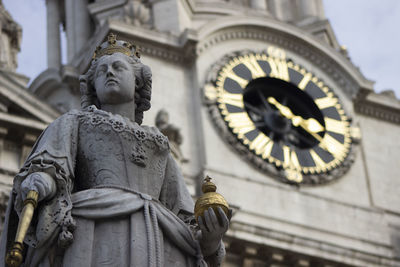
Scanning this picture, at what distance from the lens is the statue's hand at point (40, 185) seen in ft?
19.7

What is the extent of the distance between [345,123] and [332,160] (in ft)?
4.03

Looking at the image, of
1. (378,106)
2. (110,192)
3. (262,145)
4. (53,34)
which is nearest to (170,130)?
(262,145)

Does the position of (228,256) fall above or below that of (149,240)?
above

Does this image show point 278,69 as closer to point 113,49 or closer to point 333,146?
point 333,146

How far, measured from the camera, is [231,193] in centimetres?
2183

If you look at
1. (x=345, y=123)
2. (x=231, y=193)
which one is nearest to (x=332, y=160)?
(x=345, y=123)

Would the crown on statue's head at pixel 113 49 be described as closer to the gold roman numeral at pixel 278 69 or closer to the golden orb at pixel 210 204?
the golden orb at pixel 210 204

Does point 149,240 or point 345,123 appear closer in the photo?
point 149,240

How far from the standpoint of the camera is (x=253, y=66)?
949 inches

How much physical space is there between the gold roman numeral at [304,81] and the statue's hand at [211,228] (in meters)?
18.3

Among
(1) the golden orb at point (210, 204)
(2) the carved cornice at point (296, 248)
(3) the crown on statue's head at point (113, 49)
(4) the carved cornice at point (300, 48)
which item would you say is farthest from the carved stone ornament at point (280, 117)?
(1) the golden orb at point (210, 204)

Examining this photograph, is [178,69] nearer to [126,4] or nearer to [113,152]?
[126,4]

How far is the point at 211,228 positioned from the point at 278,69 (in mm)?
18302

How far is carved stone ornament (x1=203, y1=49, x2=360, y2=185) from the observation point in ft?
75.0
